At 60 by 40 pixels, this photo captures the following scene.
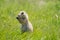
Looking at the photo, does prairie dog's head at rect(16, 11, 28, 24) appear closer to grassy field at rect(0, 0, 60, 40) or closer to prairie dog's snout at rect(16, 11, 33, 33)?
prairie dog's snout at rect(16, 11, 33, 33)

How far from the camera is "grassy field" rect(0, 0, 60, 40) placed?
7574 millimetres

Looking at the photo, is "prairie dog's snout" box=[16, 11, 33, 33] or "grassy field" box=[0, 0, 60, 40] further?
"prairie dog's snout" box=[16, 11, 33, 33]

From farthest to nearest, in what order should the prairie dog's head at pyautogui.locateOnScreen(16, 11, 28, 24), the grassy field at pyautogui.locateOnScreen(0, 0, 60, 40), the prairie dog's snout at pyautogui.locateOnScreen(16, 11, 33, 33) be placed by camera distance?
→ the prairie dog's head at pyautogui.locateOnScreen(16, 11, 28, 24) < the prairie dog's snout at pyautogui.locateOnScreen(16, 11, 33, 33) < the grassy field at pyautogui.locateOnScreen(0, 0, 60, 40)

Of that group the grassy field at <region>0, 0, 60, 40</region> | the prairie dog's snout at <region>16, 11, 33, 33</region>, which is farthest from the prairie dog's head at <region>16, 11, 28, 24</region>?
the grassy field at <region>0, 0, 60, 40</region>

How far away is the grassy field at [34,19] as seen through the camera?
24.8 ft

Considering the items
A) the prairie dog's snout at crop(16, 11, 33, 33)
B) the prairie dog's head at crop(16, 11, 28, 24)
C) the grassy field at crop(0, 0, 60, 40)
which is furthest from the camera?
the prairie dog's head at crop(16, 11, 28, 24)

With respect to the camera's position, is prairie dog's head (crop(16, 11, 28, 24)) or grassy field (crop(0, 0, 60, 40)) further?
prairie dog's head (crop(16, 11, 28, 24))

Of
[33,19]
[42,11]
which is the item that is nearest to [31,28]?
[33,19]

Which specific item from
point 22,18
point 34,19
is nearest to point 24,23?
point 22,18

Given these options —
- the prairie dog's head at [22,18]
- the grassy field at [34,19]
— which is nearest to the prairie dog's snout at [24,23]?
the prairie dog's head at [22,18]

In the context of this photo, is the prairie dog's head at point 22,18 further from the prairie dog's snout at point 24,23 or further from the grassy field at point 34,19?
the grassy field at point 34,19

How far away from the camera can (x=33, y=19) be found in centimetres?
978

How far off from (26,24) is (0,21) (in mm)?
1098

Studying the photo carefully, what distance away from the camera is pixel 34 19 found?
9.80m
